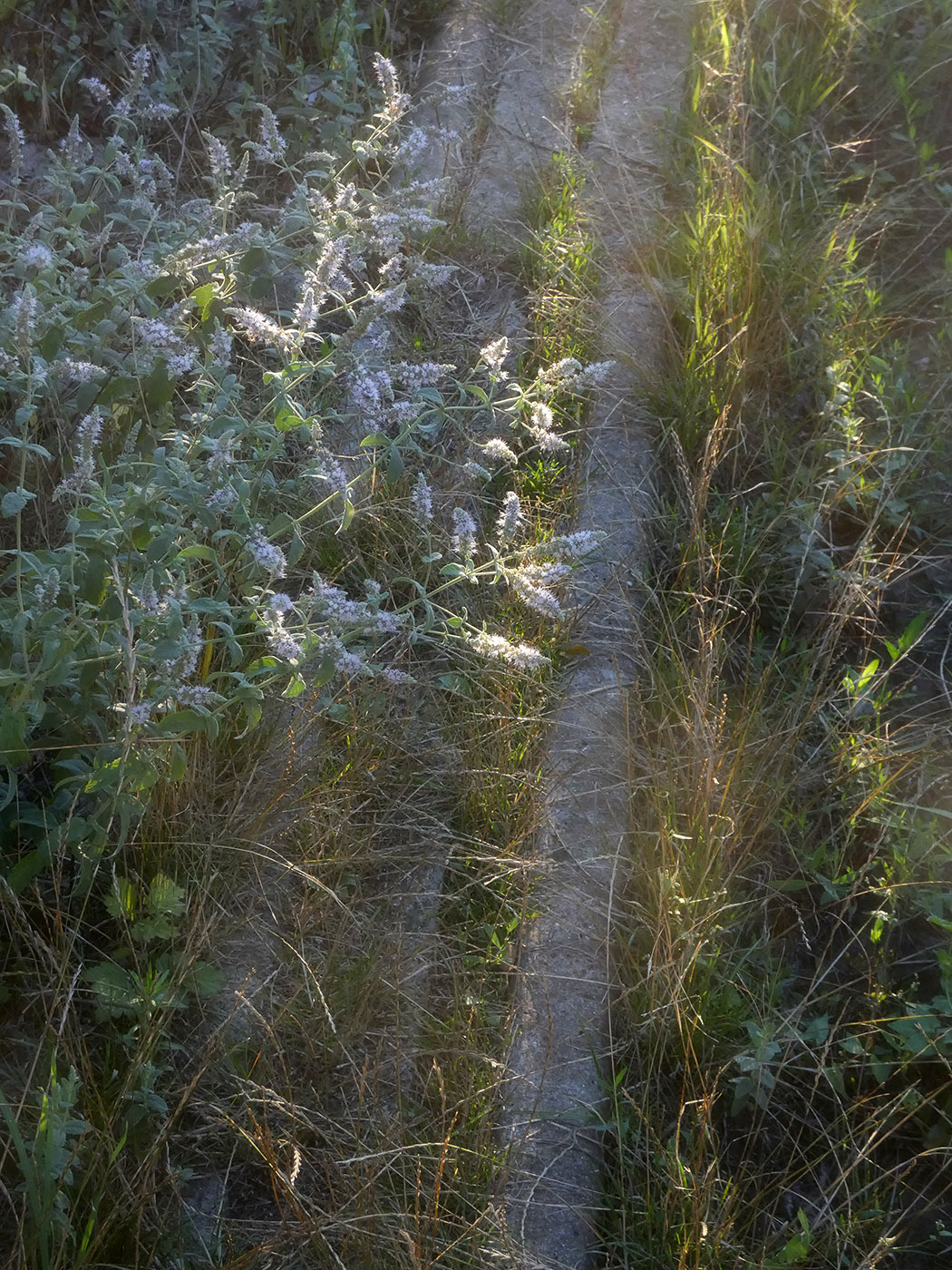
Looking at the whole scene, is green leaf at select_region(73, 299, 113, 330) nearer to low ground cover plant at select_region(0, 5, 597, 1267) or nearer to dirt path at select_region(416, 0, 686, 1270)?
low ground cover plant at select_region(0, 5, 597, 1267)

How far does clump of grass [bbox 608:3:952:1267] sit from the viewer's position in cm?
205

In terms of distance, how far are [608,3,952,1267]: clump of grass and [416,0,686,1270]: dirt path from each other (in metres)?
0.08

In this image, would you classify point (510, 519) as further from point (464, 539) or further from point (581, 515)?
point (581, 515)

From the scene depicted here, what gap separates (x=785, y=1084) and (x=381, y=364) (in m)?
1.81

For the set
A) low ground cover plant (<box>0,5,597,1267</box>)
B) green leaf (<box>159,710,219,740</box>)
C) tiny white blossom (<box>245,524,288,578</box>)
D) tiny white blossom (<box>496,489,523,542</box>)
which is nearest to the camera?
low ground cover plant (<box>0,5,597,1267</box>)

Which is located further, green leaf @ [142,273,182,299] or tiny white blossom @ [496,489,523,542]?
green leaf @ [142,273,182,299]

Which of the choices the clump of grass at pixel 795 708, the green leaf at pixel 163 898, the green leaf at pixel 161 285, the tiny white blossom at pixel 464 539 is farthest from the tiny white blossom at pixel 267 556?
the clump of grass at pixel 795 708

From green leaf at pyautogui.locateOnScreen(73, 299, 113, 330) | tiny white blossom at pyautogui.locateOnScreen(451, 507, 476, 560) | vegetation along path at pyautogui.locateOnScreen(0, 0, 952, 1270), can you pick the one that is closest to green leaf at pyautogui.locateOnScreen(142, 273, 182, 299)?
vegetation along path at pyautogui.locateOnScreen(0, 0, 952, 1270)

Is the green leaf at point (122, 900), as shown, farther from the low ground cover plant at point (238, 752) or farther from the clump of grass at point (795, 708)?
the clump of grass at point (795, 708)

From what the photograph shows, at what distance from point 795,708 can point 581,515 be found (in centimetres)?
79

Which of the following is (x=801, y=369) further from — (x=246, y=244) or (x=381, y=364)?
(x=246, y=244)

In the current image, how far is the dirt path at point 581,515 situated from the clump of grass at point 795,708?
8 cm

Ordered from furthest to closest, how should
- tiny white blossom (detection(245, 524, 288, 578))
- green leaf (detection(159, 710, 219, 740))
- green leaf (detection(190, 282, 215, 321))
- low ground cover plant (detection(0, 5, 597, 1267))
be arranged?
green leaf (detection(190, 282, 215, 321)) < tiny white blossom (detection(245, 524, 288, 578)) < green leaf (detection(159, 710, 219, 740)) < low ground cover plant (detection(0, 5, 597, 1267))

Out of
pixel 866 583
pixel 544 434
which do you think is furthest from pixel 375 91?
pixel 866 583
